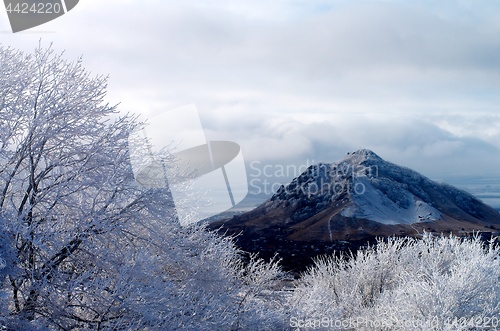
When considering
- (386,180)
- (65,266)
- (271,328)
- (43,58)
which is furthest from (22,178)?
(386,180)

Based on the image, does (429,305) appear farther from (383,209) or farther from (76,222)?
(383,209)

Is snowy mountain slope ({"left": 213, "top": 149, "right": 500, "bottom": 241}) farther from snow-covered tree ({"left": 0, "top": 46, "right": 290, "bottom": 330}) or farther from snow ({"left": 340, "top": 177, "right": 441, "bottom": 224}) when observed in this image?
snow-covered tree ({"left": 0, "top": 46, "right": 290, "bottom": 330})

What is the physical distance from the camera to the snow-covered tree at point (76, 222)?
844 cm

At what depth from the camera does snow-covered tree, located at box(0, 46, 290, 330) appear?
27.7 ft

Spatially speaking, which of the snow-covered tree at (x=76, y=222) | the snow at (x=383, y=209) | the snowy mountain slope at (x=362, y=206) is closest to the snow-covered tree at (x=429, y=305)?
the snow-covered tree at (x=76, y=222)

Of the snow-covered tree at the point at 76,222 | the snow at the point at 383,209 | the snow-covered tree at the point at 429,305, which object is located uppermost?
the snow-covered tree at the point at 76,222

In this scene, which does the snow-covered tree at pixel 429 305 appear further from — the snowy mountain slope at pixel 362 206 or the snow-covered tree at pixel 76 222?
the snowy mountain slope at pixel 362 206

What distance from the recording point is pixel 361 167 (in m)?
43.9

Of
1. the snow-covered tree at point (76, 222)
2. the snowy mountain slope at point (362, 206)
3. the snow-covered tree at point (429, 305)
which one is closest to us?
the snow-covered tree at point (76, 222)

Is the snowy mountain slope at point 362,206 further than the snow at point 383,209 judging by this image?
No

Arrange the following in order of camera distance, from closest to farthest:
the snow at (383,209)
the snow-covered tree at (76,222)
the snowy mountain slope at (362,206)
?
the snow-covered tree at (76,222)
the snowy mountain slope at (362,206)
the snow at (383,209)

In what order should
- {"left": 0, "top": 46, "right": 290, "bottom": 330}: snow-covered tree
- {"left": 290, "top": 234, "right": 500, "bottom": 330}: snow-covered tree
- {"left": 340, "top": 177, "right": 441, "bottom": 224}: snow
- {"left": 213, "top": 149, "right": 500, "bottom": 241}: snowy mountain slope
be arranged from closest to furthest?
{"left": 0, "top": 46, "right": 290, "bottom": 330}: snow-covered tree < {"left": 290, "top": 234, "right": 500, "bottom": 330}: snow-covered tree < {"left": 213, "top": 149, "right": 500, "bottom": 241}: snowy mountain slope < {"left": 340, "top": 177, "right": 441, "bottom": 224}: snow

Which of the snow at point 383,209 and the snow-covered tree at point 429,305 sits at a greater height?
the snow-covered tree at point 429,305

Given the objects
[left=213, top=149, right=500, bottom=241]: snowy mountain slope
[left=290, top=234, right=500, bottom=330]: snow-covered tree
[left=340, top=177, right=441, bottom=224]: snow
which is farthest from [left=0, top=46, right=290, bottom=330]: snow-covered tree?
[left=340, top=177, right=441, bottom=224]: snow
